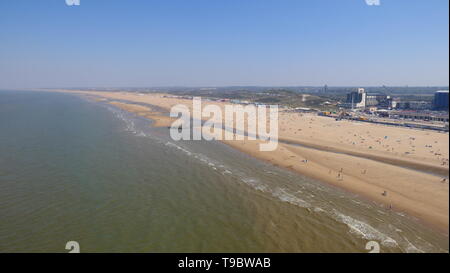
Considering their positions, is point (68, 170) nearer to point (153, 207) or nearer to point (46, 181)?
point (46, 181)

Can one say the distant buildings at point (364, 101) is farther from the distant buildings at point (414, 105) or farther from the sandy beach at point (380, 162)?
the sandy beach at point (380, 162)

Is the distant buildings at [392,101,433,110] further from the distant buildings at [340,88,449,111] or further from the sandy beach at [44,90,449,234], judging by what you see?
the sandy beach at [44,90,449,234]

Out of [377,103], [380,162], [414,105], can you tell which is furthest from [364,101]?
[380,162]

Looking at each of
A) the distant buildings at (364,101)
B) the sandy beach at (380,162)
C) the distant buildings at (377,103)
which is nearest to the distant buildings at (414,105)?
the distant buildings at (377,103)

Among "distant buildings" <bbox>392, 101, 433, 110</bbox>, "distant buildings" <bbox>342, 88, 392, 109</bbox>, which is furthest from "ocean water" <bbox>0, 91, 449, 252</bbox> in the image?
"distant buildings" <bbox>342, 88, 392, 109</bbox>

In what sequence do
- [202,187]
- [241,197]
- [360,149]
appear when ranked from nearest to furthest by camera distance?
[241,197], [202,187], [360,149]

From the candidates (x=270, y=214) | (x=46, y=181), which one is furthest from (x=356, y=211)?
(x=46, y=181)
